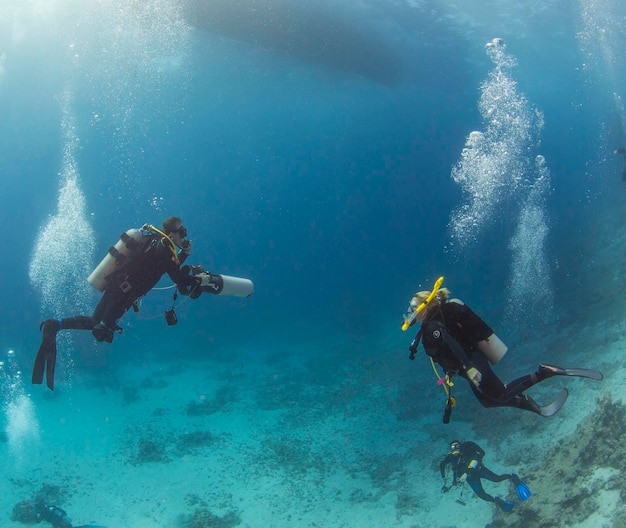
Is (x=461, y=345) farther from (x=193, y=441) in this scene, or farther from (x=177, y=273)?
(x=193, y=441)

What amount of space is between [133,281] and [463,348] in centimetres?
459

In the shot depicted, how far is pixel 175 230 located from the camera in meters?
6.09

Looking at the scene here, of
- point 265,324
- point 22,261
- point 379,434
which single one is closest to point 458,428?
point 379,434

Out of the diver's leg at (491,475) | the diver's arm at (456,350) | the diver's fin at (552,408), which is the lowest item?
the diver's leg at (491,475)

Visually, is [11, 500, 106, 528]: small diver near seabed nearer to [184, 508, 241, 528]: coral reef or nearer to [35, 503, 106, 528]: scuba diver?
[35, 503, 106, 528]: scuba diver

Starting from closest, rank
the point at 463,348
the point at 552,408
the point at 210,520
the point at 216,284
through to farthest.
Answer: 1. the point at 463,348
2. the point at 552,408
3. the point at 216,284
4. the point at 210,520

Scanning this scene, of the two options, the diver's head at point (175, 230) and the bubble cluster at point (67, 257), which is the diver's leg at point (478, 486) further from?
the bubble cluster at point (67, 257)

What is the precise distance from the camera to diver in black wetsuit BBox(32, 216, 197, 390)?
5.93 metres

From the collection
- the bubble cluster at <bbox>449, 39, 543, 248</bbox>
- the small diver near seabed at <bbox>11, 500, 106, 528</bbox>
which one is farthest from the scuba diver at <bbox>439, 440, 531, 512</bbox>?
the bubble cluster at <bbox>449, 39, 543, 248</bbox>

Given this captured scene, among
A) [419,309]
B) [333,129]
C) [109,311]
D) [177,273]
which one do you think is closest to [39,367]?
[109,311]

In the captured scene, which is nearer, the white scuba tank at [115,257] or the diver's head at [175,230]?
the white scuba tank at [115,257]

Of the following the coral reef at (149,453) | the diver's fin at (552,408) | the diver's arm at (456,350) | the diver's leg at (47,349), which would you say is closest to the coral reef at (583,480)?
the diver's fin at (552,408)

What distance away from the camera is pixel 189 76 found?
40719 millimetres

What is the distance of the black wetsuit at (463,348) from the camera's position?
465 cm
